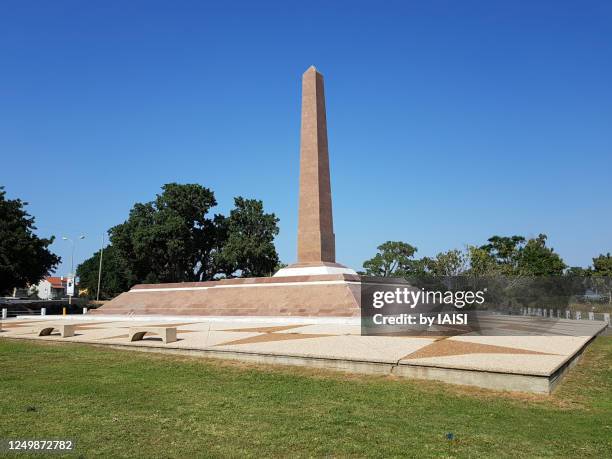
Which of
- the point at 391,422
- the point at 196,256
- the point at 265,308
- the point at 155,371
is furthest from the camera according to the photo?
the point at 196,256

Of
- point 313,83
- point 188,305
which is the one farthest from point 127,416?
point 313,83

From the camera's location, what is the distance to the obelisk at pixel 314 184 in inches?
1026

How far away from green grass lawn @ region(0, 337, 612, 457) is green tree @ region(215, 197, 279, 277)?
3925 cm

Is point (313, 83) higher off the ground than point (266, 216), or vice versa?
point (313, 83)

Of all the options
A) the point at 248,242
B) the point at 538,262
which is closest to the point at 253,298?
the point at 248,242

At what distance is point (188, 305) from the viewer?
25.7 meters

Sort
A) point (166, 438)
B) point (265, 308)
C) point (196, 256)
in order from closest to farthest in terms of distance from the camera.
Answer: point (166, 438) < point (265, 308) < point (196, 256)

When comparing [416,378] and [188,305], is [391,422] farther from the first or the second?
[188,305]

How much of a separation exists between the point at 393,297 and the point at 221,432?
1388cm

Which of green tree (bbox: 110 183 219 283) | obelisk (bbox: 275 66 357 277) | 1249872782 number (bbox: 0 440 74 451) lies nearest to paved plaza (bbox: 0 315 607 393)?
1249872782 number (bbox: 0 440 74 451)

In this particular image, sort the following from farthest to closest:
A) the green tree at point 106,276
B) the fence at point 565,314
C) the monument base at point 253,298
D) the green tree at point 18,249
A: the green tree at point 106,276, the green tree at point 18,249, the monument base at point 253,298, the fence at point 565,314

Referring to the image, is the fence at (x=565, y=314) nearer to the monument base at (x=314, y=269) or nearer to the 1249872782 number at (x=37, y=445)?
the monument base at (x=314, y=269)
